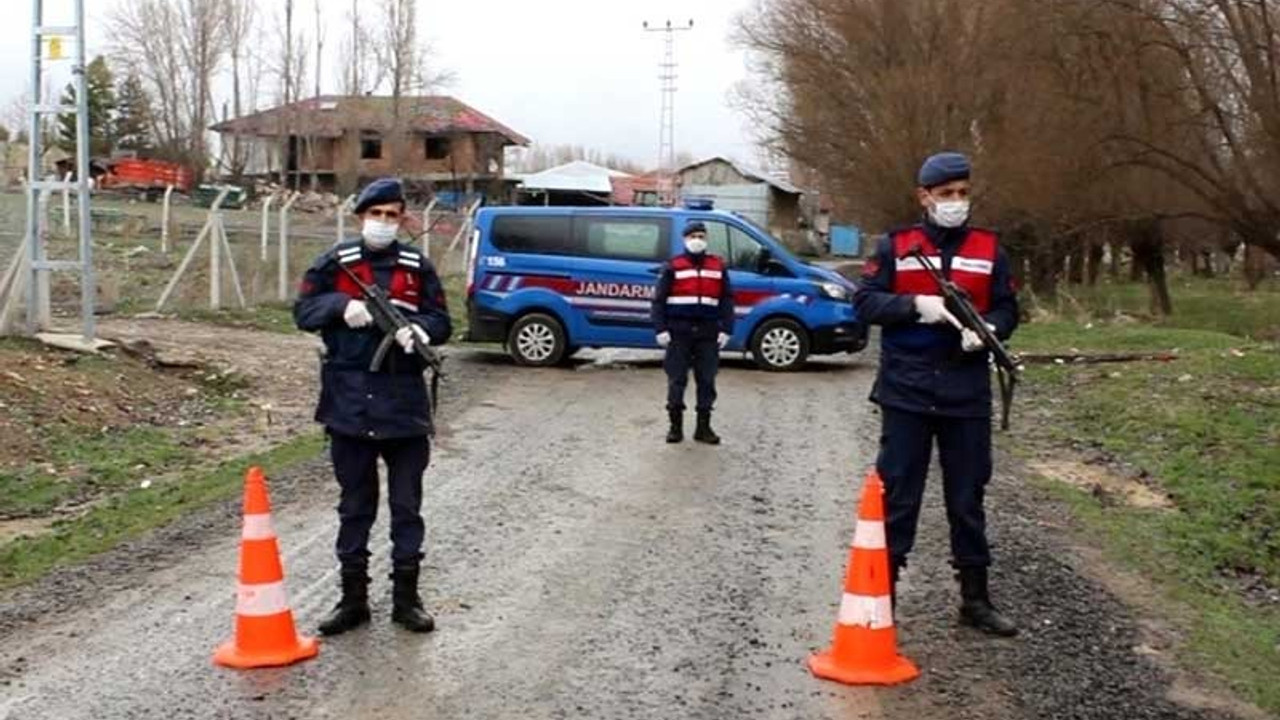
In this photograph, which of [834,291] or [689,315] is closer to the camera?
[689,315]

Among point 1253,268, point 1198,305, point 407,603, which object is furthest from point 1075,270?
point 407,603

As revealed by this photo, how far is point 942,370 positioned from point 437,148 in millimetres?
75135

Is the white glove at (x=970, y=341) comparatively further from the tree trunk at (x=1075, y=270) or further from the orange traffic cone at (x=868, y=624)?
the tree trunk at (x=1075, y=270)

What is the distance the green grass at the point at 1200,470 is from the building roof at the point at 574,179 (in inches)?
2196

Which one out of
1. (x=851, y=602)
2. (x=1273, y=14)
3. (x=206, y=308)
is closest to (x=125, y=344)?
(x=206, y=308)

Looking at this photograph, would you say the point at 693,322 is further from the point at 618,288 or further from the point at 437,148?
the point at 437,148

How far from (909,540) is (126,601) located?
11.7 ft

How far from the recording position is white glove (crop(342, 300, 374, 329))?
5871 millimetres

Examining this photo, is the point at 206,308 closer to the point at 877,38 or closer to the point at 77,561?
the point at 77,561

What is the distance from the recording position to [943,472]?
621cm

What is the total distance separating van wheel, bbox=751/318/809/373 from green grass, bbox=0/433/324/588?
7.53 meters

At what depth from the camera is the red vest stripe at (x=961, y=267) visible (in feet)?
19.9

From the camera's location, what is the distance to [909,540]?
244 inches

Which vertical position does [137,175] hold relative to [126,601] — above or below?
above
